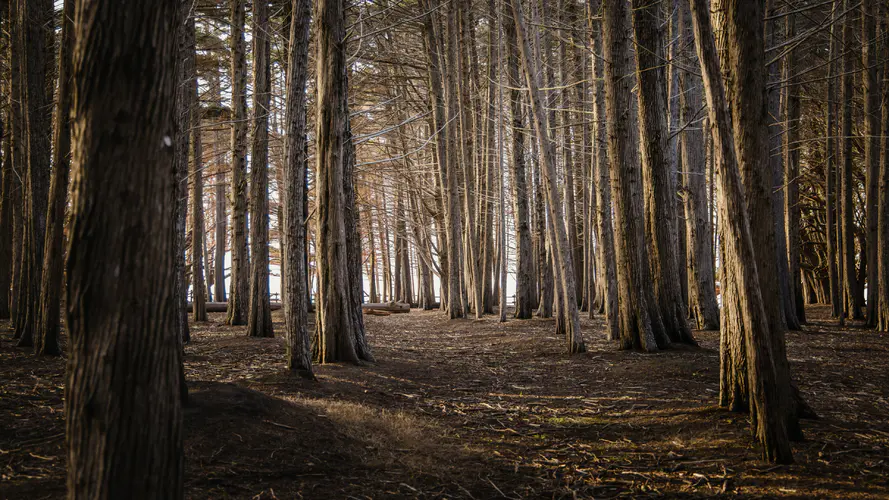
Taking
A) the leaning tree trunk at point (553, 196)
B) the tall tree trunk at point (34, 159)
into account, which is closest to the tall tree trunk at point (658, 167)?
the leaning tree trunk at point (553, 196)

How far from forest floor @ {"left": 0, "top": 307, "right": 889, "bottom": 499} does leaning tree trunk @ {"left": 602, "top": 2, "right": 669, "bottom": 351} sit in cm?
75

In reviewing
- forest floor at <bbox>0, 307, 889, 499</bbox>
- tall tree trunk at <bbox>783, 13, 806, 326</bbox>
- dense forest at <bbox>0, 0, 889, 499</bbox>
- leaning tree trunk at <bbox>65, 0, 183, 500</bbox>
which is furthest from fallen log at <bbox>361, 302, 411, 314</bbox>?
leaning tree trunk at <bbox>65, 0, 183, 500</bbox>

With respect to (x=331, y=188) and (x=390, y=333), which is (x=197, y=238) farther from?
(x=331, y=188)

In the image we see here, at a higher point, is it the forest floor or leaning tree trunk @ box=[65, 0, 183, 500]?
leaning tree trunk @ box=[65, 0, 183, 500]

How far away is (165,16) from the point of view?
2.67 metres

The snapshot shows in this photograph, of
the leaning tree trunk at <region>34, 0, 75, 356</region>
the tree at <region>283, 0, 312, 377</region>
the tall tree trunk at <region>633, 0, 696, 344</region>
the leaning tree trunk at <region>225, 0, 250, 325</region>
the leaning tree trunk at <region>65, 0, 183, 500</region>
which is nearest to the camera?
the leaning tree trunk at <region>65, 0, 183, 500</region>

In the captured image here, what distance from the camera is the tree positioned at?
6871 mm

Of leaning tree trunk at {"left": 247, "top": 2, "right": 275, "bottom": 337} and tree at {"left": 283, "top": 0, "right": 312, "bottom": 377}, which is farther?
leaning tree trunk at {"left": 247, "top": 2, "right": 275, "bottom": 337}

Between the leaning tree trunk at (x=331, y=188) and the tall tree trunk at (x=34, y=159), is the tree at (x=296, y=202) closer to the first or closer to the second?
the leaning tree trunk at (x=331, y=188)

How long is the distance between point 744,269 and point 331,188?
17.5ft

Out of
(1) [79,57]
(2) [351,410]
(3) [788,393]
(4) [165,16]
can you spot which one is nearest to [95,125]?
(1) [79,57]

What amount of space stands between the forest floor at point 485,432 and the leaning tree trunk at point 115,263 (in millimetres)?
976

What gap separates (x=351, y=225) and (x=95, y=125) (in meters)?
6.47

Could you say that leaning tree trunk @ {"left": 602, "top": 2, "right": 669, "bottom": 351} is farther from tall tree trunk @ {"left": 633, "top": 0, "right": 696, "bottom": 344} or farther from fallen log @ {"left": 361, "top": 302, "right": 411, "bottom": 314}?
fallen log @ {"left": 361, "top": 302, "right": 411, "bottom": 314}
